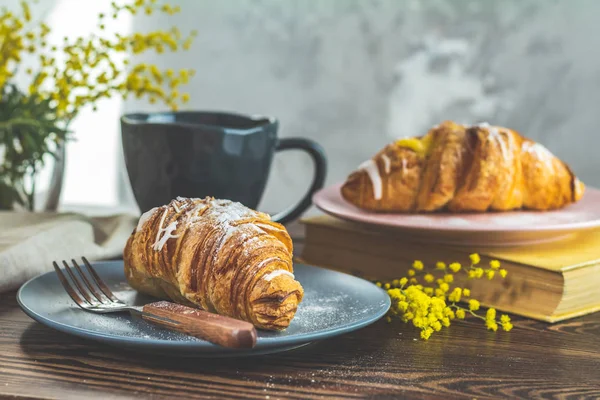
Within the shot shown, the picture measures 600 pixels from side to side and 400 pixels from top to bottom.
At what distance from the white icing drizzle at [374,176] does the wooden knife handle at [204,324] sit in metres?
0.48

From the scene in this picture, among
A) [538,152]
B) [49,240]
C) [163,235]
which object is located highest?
[538,152]

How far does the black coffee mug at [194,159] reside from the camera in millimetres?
1107

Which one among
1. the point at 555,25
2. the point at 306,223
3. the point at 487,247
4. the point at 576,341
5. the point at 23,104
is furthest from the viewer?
the point at 555,25

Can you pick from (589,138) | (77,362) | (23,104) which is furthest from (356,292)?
(589,138)

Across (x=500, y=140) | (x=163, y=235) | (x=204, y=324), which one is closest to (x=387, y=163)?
(x=500, y=140)

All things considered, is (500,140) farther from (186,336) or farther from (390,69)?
(390,69)

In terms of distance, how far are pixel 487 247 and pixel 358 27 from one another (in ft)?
5.59

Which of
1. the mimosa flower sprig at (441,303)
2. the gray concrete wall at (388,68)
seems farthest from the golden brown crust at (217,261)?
the gray concrete wall at (388,68)

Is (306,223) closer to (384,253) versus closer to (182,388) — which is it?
(384,253)

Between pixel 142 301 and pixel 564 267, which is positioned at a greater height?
pixel 564 267

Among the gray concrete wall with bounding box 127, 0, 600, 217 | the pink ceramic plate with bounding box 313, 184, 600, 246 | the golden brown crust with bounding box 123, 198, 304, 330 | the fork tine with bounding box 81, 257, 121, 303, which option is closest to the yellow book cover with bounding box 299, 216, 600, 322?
the pink ceramic plate with bounding box 313, 184, 600, 246

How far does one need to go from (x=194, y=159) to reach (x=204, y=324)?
1.58 feet

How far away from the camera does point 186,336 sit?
2.37 feet

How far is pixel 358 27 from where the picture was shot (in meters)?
2.59
